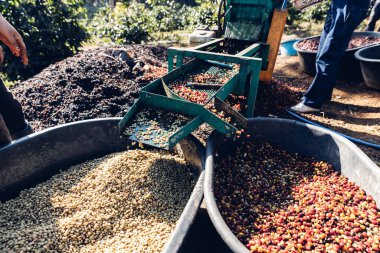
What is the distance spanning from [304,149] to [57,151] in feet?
7.78

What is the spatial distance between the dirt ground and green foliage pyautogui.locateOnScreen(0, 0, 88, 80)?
4.43 metres

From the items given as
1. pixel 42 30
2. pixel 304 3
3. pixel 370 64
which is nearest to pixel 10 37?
pixel 42 30

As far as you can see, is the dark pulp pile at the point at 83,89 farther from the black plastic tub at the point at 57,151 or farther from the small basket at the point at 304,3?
the small basket at the point at 304,3

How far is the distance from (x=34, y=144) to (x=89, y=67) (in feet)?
6.46

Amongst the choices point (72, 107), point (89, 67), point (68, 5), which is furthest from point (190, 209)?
point (68, 5)

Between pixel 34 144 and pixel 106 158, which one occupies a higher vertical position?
pixel 34 144

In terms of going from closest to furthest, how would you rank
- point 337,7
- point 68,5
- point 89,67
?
point 337,7 → point 89,67 → point 68,5

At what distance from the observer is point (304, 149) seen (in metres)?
2.77

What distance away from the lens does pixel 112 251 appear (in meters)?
1.99

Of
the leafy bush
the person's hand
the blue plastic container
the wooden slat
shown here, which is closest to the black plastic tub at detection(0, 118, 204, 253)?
the person's hand

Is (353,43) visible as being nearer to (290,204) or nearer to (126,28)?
(290,204)

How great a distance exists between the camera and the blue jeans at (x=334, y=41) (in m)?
3.46

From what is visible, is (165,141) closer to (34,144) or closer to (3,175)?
(34,144)

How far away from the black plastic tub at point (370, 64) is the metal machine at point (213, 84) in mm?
1516
